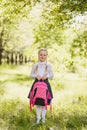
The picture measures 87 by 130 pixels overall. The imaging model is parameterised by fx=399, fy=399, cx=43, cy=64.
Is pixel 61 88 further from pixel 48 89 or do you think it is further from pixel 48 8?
pixel 48 89

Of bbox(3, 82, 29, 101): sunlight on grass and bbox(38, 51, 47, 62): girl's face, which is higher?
bbox(38, 51, 47, 62): girl's face

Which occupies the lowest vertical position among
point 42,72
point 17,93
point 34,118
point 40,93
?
point 34,118

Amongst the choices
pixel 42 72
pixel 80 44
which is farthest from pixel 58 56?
pixel 42 72

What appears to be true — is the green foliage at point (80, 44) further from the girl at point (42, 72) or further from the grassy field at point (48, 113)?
the girl at point (42, 72)

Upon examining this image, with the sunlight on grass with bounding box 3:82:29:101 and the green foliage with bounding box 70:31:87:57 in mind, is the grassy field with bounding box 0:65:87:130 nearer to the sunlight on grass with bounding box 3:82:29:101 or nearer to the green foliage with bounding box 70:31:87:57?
the sunlight on grass with bounding box 3:82:29:101

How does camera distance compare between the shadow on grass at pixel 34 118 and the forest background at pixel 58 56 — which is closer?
the shadow on grass at pixel 34 118

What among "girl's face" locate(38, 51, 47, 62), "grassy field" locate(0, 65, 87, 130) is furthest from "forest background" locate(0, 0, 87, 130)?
"girl's face" locate(38, 51, 47, 62)

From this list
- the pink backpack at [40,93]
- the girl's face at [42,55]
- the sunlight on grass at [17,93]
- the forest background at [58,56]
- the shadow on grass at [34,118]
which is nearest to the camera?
the pink backpack at [40,93]

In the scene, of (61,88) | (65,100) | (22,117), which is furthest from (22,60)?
(22,117)

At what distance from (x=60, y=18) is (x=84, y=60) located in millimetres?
1731

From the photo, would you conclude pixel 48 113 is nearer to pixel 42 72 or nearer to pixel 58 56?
pixel 42 72

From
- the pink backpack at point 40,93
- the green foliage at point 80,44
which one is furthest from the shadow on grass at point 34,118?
the green foliage at point 80,44

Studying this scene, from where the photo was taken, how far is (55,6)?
10.9 metres

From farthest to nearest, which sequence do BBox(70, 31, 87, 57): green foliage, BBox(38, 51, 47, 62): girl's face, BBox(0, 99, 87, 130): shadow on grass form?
1. BBox(70, 31, 87, 57): green foliage
2. BBox(38, 51, 47, 62): girl's face
3. BBox(0, 99, 87, 130): shadow on grass
